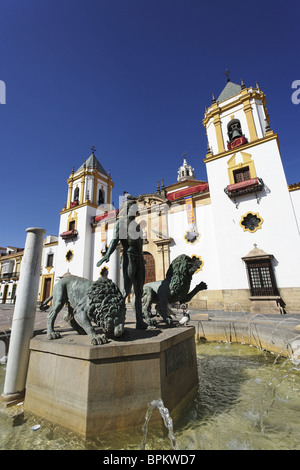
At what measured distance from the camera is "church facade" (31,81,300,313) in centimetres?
1077

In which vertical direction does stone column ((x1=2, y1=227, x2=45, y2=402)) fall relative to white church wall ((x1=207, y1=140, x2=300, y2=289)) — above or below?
below

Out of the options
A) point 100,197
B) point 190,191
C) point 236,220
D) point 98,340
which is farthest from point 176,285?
point 100,197

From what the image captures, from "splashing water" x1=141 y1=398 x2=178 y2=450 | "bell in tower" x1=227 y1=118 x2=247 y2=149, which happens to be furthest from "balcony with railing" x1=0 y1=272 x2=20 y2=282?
"splashing water" x1=141 y1=398 x2=178 y2=450

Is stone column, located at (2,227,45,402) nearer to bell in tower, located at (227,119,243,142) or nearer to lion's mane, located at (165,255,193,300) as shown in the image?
lion's mane, located at (165,255,193,300)

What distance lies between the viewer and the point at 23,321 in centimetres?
258

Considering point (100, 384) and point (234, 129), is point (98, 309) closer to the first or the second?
point (100, 384)

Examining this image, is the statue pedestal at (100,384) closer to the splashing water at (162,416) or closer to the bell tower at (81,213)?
the splashing water at (162,416)

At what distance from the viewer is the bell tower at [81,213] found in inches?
813

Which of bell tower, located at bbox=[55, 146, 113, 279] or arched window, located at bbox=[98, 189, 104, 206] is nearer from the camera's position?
bell tower, located at bbox=[55, 146, 113, 279]

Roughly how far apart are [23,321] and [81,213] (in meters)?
20.6

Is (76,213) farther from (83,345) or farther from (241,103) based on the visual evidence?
(83,345)

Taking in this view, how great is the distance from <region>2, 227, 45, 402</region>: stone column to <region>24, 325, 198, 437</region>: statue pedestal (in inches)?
11.1

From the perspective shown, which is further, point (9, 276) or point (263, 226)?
point (9, 276)
